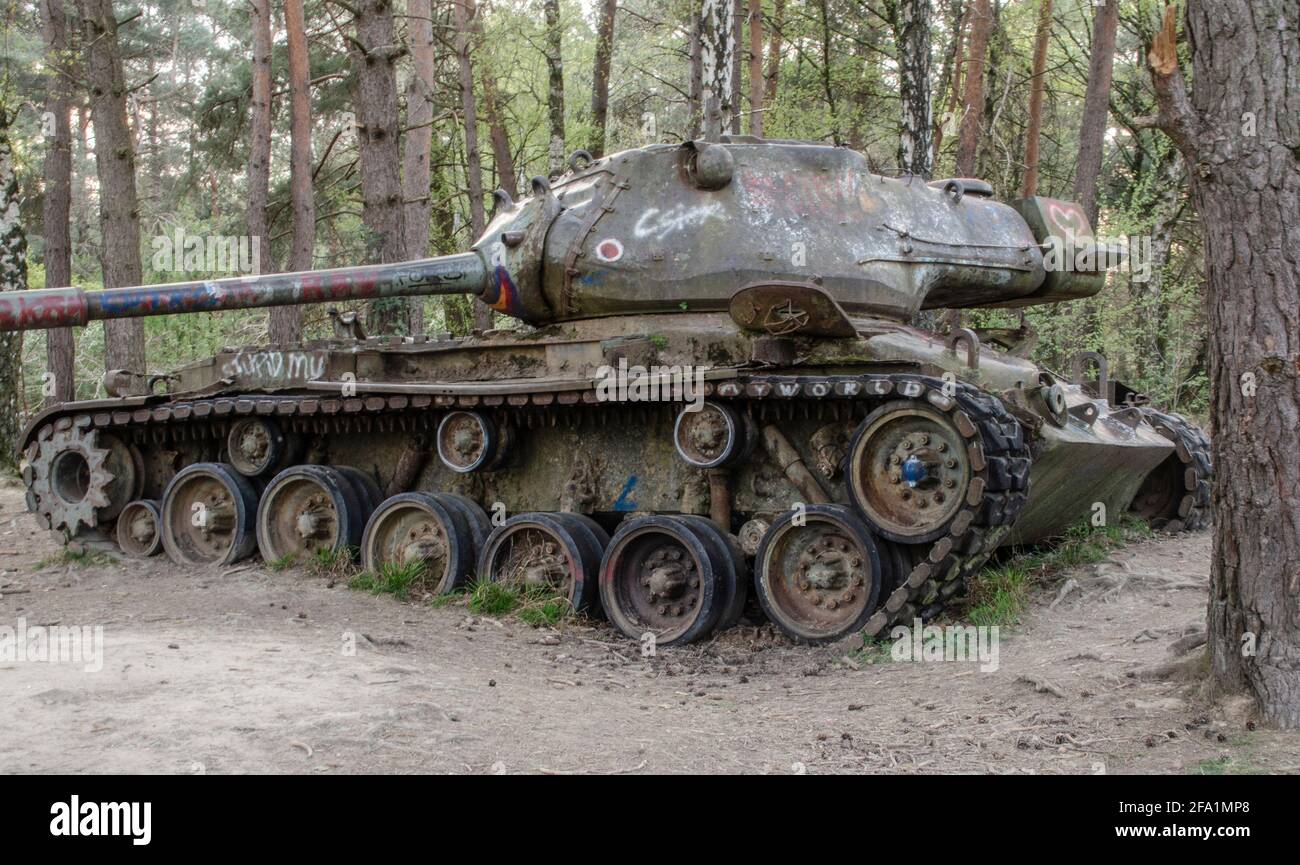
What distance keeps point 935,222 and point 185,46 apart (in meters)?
33.1

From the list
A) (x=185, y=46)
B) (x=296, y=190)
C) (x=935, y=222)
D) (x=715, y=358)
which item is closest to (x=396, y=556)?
(x=715, y=358)

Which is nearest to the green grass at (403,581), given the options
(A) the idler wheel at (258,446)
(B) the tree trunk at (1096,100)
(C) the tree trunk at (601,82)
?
(A) the idler wheel at (258,446)

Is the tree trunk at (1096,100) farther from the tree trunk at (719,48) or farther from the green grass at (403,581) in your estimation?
the green grass at (403,581)

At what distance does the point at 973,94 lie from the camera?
Result: 60.0 feet

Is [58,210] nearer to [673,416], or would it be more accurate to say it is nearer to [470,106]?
[470,106]

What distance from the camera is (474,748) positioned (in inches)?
212

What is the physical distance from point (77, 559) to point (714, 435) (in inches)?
244

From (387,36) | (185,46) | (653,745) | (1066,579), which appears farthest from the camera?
(185,46)

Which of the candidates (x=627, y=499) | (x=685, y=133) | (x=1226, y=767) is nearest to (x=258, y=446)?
(x=627, y=499)

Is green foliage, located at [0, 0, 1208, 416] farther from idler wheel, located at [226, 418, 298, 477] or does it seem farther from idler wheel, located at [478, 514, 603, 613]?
idler wheel, located at [478, 514, 603, 613]

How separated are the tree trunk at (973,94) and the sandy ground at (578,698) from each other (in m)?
9.58

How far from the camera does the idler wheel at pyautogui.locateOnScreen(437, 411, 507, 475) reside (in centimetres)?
988

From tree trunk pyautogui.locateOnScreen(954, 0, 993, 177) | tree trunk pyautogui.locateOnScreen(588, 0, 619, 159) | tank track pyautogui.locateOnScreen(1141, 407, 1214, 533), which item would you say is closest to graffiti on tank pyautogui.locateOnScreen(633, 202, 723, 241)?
tank track pyautogui.locateOnScreen(1141, 407, 1214, 533)

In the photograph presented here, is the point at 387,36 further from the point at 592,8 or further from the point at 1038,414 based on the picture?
the point at 592,8
